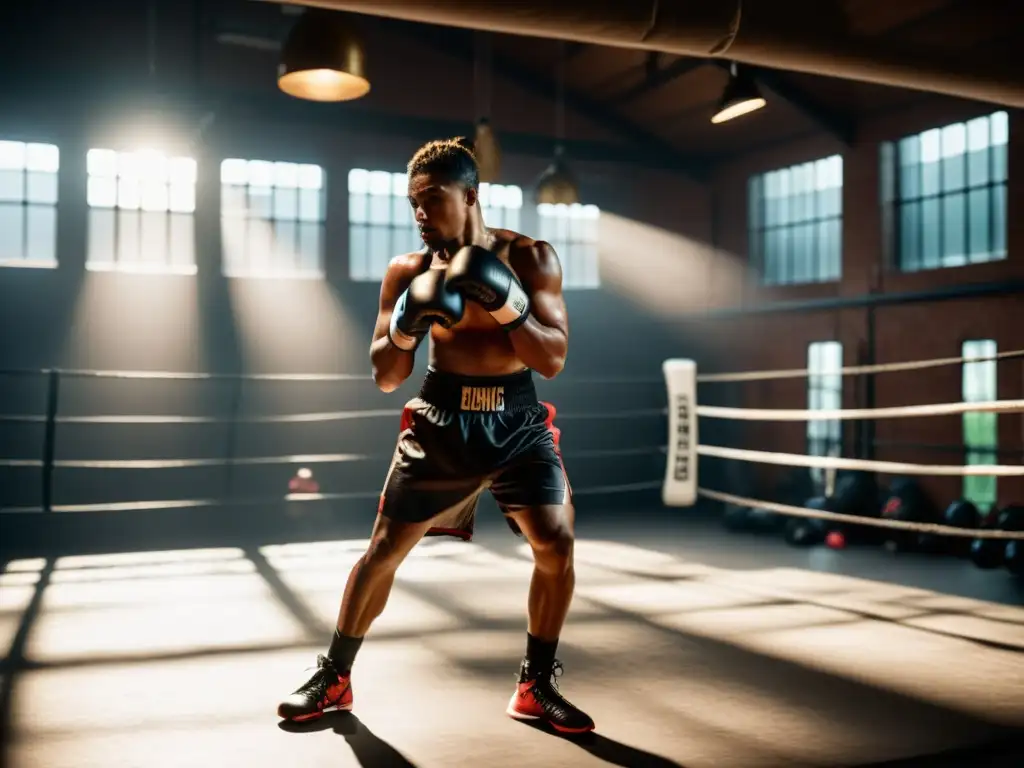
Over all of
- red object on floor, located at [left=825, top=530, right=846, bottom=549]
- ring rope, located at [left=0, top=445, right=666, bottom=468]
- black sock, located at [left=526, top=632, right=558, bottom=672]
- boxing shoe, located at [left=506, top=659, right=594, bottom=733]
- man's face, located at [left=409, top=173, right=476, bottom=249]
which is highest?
man's face, located at [left=409, top=173, right=476, bottom=249]

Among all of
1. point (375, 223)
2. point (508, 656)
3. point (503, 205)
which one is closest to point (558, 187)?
point (503, 205)

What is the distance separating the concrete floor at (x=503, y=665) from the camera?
1.84m

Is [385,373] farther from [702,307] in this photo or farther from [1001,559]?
[702,307]

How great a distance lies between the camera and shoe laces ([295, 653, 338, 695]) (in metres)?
1.99

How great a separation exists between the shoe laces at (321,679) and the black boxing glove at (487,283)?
0.84m

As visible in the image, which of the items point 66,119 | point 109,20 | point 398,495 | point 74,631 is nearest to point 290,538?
point 74,631

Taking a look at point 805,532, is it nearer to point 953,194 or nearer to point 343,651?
point 953,194

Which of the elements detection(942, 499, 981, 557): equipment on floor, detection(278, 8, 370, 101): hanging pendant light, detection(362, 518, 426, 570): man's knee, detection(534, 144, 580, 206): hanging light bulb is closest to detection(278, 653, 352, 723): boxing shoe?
detection(362, 518, 426, 570): man's knee

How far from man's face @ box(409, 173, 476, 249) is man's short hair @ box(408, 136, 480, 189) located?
0.04ft

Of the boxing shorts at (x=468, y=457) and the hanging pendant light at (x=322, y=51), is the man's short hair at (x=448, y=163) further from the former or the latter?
the hanging pendant light at (x=322, y=51)

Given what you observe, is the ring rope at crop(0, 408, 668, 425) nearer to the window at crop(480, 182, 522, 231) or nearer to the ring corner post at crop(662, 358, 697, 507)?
the ring corner post at crop(662, 358, 697, 507)

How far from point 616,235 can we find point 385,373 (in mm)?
6435

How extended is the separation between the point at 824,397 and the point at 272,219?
4.44m

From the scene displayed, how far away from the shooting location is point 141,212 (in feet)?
23.0
